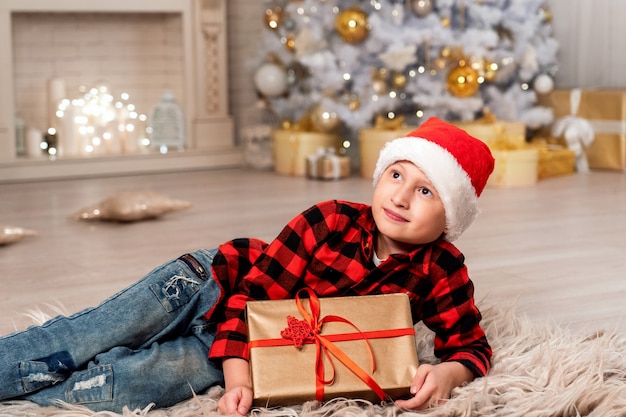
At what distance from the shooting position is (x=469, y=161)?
1.43 metres

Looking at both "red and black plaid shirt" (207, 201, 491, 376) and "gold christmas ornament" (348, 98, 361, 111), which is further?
"gold christmas ornament" (348, 98, 361, 111)

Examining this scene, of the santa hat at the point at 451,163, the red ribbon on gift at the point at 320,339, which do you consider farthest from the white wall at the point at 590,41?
the red ribbon on gift at the point at 320,339

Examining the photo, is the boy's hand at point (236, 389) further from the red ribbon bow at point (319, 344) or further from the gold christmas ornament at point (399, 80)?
the gold christmas ornament at point (399, 80)

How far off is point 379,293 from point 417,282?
0.07 meters

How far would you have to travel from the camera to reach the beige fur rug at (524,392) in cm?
133

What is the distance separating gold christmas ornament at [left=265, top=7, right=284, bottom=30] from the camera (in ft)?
14.2

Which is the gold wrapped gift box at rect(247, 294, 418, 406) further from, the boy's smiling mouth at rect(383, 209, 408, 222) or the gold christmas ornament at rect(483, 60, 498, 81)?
the gold christmas ornament at rect(483, 60, 498, 81)

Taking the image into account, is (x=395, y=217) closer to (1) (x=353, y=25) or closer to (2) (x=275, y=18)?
(1) (x=353, y=25)

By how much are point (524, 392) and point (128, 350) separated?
634mm

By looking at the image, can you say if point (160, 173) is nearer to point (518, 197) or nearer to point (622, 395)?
point (518, 197)

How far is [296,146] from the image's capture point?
4305mm

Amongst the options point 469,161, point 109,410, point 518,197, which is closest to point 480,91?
point 518,197

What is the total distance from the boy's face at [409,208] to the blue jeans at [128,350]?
1.07 feet

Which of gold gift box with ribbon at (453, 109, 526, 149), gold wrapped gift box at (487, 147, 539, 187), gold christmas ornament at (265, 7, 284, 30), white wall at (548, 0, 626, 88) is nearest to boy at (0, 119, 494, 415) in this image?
gold wrapped gift box at (487, 147, 539, 187)
